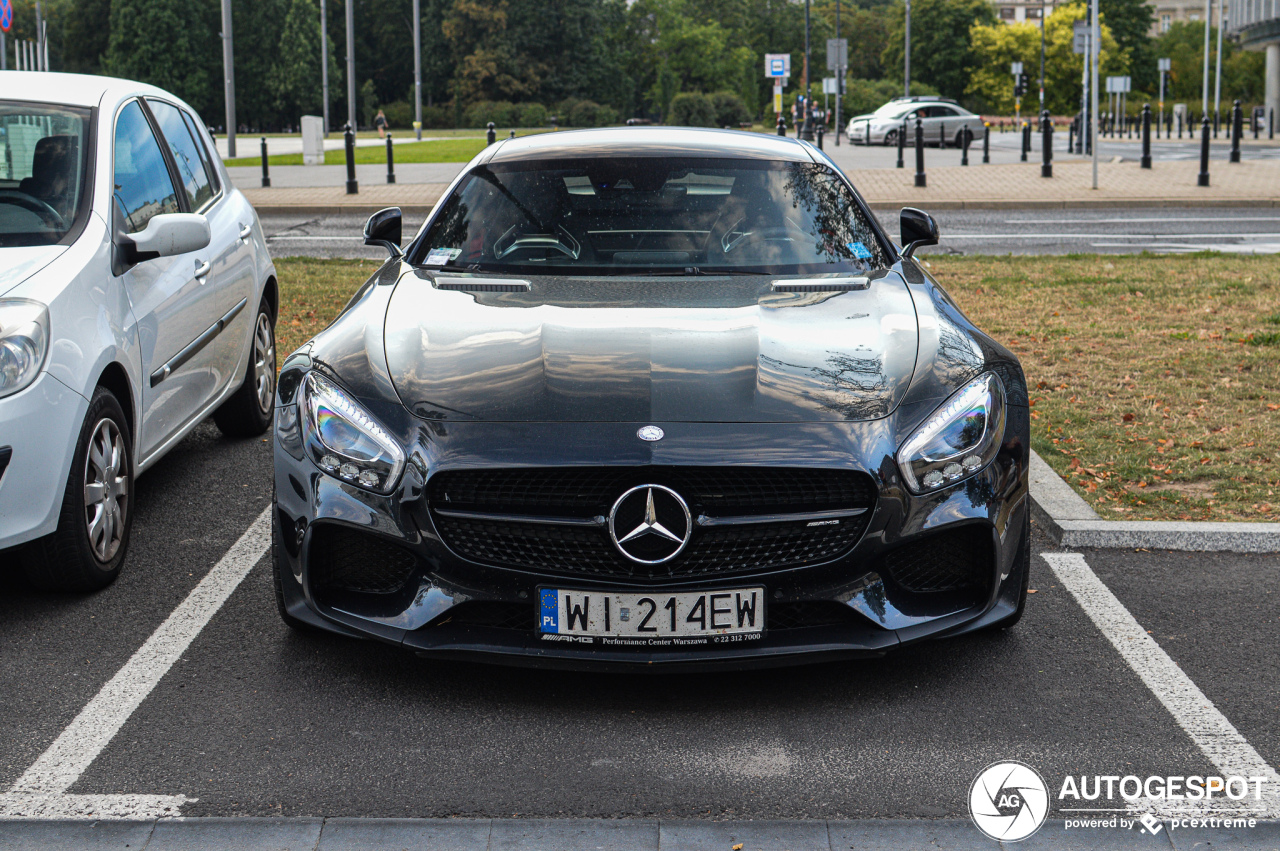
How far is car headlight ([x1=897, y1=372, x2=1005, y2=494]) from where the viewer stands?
3.32m

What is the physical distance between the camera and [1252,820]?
2787mm

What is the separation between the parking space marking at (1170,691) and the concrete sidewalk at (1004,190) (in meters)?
14.2

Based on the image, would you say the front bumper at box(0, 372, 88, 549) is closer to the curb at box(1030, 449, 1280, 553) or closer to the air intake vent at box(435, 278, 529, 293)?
the air intake vent at box(435, 278, 529, 293)

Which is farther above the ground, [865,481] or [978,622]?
[865,481]

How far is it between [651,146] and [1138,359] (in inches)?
156

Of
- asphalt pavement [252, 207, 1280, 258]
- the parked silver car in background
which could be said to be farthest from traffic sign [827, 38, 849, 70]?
asphalt pavement [252, 207, 1280, 258]

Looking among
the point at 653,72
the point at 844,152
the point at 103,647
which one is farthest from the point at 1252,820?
the point at 653,72

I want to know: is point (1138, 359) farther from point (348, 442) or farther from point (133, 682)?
point (133, 682)

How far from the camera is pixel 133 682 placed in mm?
3576

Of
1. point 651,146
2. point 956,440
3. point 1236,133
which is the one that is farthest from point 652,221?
→ point 1236,133

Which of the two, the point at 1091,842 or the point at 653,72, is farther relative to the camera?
the point at 653,72

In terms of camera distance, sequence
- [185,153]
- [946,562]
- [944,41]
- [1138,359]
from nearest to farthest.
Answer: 1. [946,562]
2. [185,153]
3. [1138,359]
4. [944,41]

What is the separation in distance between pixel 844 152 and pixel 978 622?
109ft

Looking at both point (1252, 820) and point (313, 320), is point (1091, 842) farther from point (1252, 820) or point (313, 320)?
point (313, 320)
